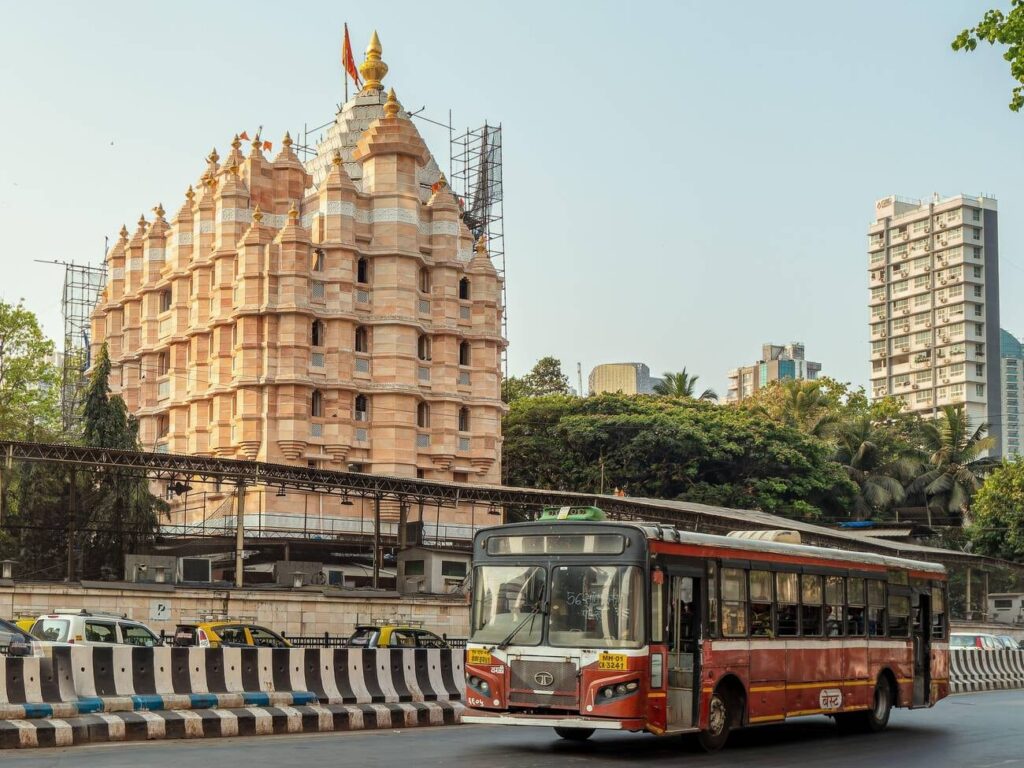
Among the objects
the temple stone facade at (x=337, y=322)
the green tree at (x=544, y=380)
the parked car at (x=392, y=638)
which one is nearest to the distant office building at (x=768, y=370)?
the green tree at (x=544, y=380)

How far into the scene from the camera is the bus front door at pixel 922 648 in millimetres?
21422

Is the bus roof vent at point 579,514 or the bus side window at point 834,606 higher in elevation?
the bus roof vent at point 579,514

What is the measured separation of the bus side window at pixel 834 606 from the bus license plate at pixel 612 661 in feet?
16.2

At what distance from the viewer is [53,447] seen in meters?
34.8

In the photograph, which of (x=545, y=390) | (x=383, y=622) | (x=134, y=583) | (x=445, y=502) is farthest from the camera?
(x=545, y=390)

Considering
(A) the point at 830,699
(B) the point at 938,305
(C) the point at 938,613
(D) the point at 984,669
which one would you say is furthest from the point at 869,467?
(A) the point at 830,699

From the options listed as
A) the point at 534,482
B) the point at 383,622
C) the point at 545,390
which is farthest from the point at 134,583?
the point at 545,390

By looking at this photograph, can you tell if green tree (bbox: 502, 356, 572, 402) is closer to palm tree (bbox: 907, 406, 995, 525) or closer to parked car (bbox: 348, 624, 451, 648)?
palm tree (bbox: 907, 406, 995, 525)

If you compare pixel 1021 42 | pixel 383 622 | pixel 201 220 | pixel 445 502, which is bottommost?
pixel 383 622

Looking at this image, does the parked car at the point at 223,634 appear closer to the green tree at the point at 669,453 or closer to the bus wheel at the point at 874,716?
the bus wheel at the point at 874,716

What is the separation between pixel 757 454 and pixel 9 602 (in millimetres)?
50459

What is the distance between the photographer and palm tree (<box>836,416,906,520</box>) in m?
85.5

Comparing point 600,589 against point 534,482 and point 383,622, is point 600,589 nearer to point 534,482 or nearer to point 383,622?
point 383,622

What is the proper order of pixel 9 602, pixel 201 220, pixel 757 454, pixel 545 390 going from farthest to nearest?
pixel 545 390 → pixel 757 454 → pixel 201 220 → pixel 9 602
